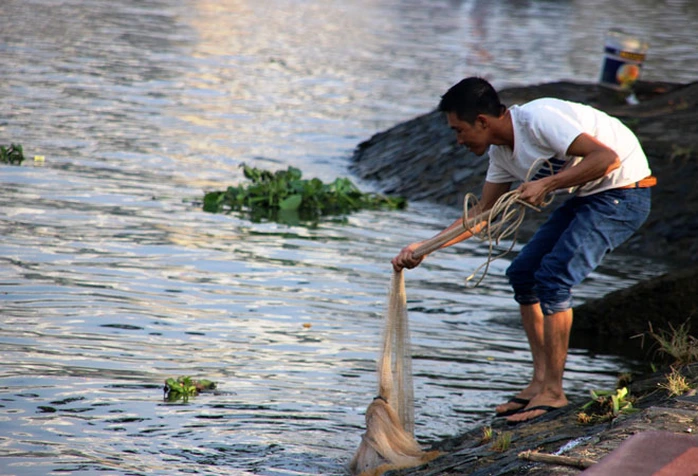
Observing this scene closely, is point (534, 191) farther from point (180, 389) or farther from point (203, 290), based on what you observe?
point (203, 290)

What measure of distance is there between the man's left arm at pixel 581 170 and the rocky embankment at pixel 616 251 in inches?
43.6

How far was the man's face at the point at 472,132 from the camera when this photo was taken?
16.9 feet

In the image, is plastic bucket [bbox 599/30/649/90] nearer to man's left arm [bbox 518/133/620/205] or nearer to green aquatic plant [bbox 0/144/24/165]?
green aquatic plant [bbox 0/144/24/165]

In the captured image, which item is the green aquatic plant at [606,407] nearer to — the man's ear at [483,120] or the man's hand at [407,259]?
the man's hand at [407,259]

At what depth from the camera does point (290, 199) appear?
36.2 feet

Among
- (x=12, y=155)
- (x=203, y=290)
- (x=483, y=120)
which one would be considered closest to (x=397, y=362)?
(x=483, y=120)

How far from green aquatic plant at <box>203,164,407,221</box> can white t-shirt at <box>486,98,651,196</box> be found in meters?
5.66

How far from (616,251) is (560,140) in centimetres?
554

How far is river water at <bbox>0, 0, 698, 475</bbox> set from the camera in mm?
5516

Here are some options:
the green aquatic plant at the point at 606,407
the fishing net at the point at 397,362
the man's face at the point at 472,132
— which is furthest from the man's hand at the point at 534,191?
the green aquatic plant at the point at 606,407

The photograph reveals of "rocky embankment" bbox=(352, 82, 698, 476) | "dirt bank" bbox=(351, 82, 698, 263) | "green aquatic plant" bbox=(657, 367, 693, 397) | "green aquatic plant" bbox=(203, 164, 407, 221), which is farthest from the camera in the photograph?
"green aquatic plant" bbox=(203, 164, 407, 221)

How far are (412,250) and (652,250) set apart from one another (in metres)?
5.67

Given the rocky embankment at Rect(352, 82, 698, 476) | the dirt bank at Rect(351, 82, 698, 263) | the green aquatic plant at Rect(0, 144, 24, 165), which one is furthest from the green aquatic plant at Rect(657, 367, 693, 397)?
the green aquatic plant at Rect(0, 144, 24, 165)

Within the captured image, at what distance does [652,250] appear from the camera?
1027 cm
